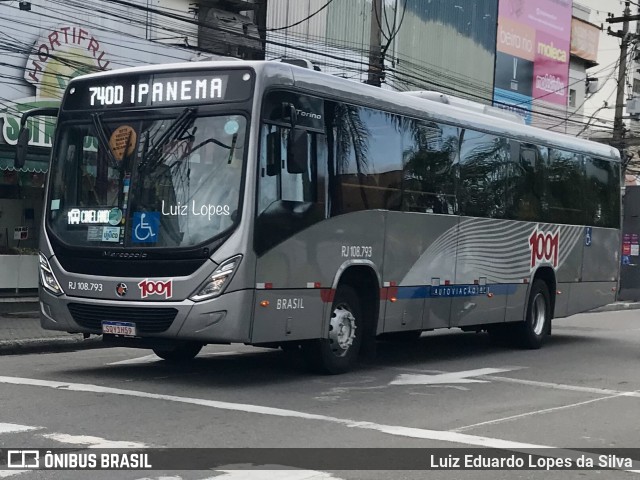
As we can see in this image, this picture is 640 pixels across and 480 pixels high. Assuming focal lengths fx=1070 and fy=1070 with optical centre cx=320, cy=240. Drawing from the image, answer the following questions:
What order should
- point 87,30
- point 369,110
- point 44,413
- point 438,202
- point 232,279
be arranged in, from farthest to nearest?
point 87,30, point 438,202, point 369,110, point 232,279, point 44,413

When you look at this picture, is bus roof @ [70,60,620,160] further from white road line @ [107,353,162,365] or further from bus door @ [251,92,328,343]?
white road line @ [107,353,162,365]

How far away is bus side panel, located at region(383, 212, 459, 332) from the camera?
13336 millimetres

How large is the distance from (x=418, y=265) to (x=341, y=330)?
1.90 metres

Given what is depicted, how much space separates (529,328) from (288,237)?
687 cm

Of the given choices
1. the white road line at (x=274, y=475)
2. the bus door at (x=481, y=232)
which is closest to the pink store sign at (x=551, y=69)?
the bus door at (x=481, y=232)

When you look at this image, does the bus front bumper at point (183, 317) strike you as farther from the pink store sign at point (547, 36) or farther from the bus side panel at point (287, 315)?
the pink store sign at point (547, 36)

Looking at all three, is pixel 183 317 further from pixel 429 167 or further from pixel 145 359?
pixel 429 167

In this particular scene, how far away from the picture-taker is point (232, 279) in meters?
10.9

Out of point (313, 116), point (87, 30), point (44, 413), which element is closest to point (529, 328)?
point (313, 116)

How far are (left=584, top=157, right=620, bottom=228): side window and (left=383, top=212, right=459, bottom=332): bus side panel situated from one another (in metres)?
4.93

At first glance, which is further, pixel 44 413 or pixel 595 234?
pixel 595 234

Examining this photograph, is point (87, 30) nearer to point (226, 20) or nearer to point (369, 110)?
point (226, 20)

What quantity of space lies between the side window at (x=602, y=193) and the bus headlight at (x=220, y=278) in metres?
9.60

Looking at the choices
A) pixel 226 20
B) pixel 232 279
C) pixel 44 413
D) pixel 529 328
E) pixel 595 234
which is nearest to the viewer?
pixel 44 413
